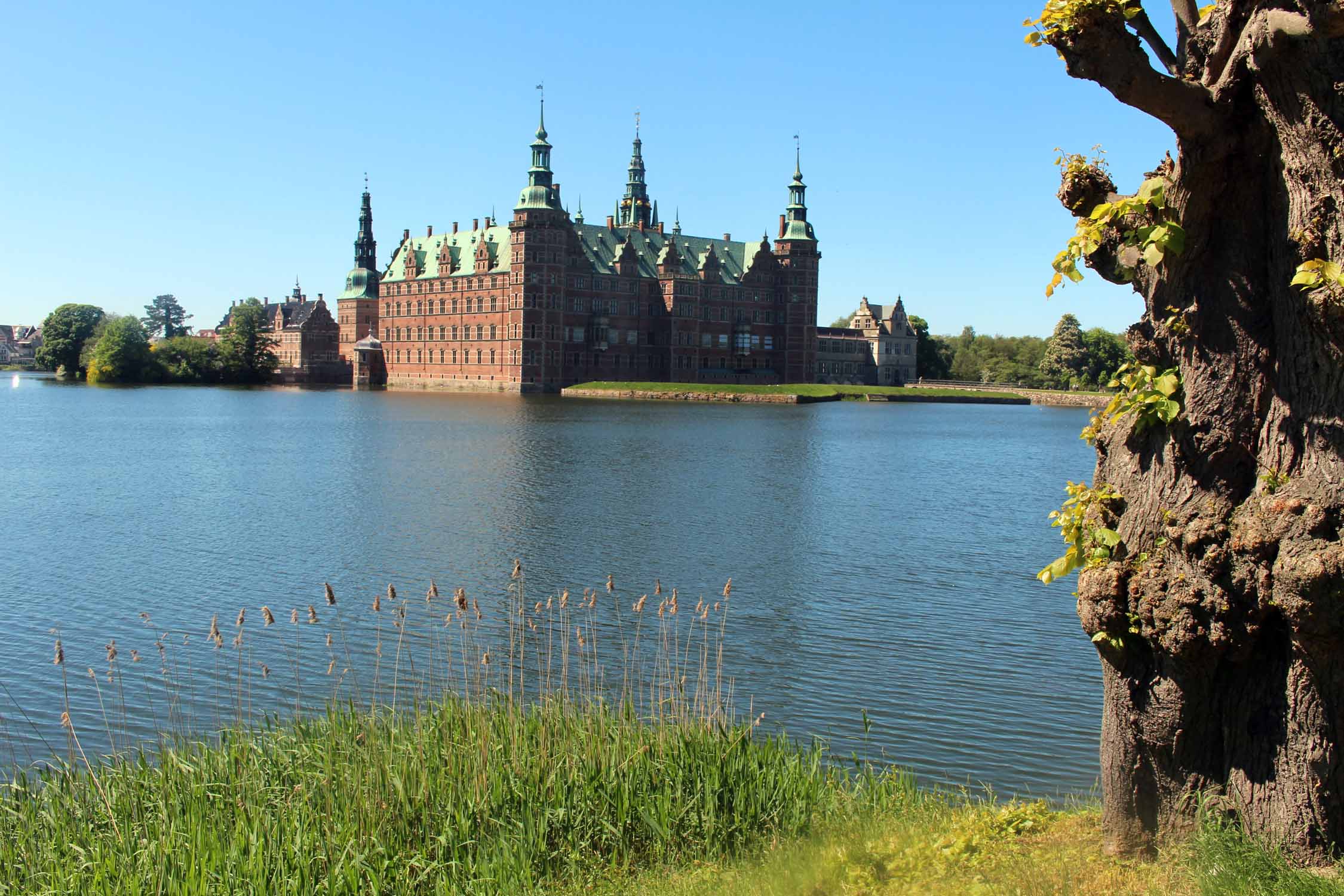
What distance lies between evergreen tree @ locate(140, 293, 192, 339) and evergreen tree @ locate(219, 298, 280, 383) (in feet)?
202

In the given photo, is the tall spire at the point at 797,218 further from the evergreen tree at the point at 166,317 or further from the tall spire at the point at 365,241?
the evergreen tree at the point at 166,317

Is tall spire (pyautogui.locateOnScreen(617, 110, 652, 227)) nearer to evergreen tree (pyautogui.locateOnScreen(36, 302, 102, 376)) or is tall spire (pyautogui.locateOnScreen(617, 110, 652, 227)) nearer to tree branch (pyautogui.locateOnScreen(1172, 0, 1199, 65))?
evergreen tree (pyautogui.locateOnScreen(36, 302, 102, 376))

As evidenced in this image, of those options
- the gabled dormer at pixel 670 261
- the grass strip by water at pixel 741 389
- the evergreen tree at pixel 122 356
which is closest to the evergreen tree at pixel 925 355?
the grass strip by water at pixel 741 389

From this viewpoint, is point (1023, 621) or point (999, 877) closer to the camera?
point (999, 877)

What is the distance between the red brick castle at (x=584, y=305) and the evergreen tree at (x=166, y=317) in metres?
70.2

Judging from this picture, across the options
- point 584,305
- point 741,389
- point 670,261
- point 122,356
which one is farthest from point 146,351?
point 741,389

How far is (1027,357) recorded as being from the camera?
14000cm

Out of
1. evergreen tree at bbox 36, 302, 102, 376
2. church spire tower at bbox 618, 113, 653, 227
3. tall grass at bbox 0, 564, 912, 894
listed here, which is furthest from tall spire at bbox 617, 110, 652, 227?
tall grass at bbox 0, 564, 912, 894

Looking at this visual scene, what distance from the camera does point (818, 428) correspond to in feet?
199

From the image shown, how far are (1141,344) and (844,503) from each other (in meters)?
24.1

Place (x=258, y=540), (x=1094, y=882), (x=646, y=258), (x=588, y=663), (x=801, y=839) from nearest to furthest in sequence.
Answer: (x=1094, y=882)
(x=801, y=839)
(x=588, y=663)
(x=258, y=540)
(x=646, y=258)

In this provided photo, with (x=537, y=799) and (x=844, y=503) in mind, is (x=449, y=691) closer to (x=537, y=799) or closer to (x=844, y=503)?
(x=537, y=799)

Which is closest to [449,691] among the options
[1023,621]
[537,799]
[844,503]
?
[537,799]

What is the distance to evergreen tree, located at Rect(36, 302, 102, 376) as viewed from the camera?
114062 mm
